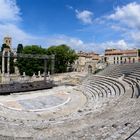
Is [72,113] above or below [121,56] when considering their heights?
below

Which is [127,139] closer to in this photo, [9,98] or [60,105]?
[60,105]

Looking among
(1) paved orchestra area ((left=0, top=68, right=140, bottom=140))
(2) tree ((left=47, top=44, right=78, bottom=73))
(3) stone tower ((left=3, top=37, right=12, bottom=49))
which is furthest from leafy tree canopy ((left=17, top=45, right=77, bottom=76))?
(3) stone tower ((left=3, top=37, right=12, bottom=49))

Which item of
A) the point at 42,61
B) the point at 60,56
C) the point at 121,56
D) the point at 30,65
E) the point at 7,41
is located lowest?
the point at 30,65

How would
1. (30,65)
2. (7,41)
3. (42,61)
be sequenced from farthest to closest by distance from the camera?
(7,41) → (42,61) → (30,65)

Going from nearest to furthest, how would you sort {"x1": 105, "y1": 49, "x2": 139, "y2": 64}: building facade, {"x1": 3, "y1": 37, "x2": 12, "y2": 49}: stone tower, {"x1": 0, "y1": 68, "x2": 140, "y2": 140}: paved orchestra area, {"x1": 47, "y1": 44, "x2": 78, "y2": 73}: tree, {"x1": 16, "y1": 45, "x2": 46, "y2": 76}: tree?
{"x1": 0, "y1": 68, "x2": 140, "y2": 140}: paved orchestra area
{"x1": 16, "y1": 45, "x2": 46, "y2": 76}: tree
{"x1": 47, "y1": 44, "x2": 78, "y2": 73}: tree
{"x1": 105, "y1": 49, "x2": 139, "y2": 64}: building facade
{"x1": 3, "y1": 37, "x2": 12, "y2": 49}: stone tower

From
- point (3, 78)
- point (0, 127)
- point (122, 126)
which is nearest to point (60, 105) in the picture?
point (0, 127)

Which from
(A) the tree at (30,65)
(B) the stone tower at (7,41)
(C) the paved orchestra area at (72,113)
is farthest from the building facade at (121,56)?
(B) the stone tower at (7,41)

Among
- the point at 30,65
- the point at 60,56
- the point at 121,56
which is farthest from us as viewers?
the point at 121,56

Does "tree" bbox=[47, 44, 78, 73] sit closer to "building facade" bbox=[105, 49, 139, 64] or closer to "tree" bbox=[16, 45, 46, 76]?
"tree" bbox=[16, 45, 46, 76]

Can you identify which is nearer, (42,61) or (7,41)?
(42,61)

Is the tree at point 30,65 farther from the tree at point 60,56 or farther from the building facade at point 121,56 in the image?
the building facade at point 121,56

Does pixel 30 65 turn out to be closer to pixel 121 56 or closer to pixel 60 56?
pixel 60 56

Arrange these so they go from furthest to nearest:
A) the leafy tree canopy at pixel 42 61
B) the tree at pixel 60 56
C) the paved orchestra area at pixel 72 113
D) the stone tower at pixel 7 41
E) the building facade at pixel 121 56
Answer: the stone tower at pixel 7 41 < the building facade at pixel 121 56 < the tree at pixel 60 56 < the leafy tree canopy at pixel 42 61 < the paved orchestra area at pixel 72 113

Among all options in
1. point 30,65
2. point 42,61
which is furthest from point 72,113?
point 42,61
